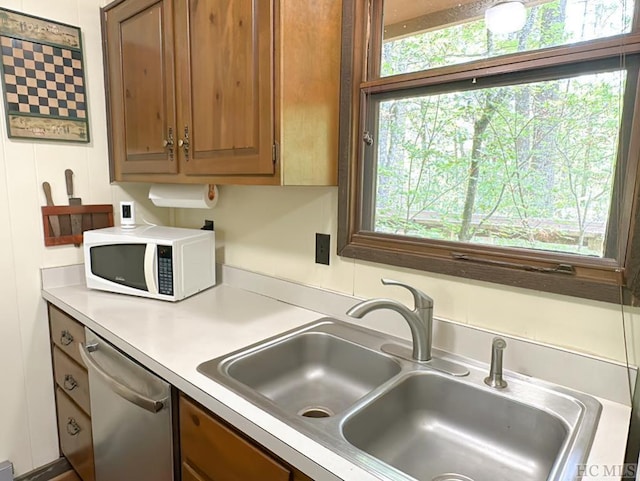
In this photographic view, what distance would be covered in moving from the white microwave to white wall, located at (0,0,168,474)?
0.78 feet

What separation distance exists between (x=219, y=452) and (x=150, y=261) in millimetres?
844

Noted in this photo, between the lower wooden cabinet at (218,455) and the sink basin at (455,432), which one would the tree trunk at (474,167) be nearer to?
the sink basin at (455,432)

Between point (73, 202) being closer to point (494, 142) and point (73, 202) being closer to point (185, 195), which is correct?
point (185, 195)

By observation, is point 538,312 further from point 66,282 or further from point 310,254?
point 66,282

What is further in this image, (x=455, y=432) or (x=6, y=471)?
(x=6, y=471)

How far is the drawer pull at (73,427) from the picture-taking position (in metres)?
1.58

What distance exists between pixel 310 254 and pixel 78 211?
111cm

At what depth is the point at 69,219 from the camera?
1753mm

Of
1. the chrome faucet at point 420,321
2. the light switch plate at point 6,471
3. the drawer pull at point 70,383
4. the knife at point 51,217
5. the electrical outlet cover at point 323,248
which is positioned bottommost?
the light switch plate at point 6,471

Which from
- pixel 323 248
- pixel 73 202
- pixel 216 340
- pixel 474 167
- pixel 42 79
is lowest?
pixel 216 340

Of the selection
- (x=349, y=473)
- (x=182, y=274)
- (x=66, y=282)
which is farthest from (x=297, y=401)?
(x=66, y=282)

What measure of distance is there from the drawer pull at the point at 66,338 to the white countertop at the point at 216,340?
10 centimetres

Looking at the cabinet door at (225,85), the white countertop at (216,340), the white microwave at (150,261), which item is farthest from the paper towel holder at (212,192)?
the white countertop at (216,340)

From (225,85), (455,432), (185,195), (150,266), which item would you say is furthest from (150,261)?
(455,432)
